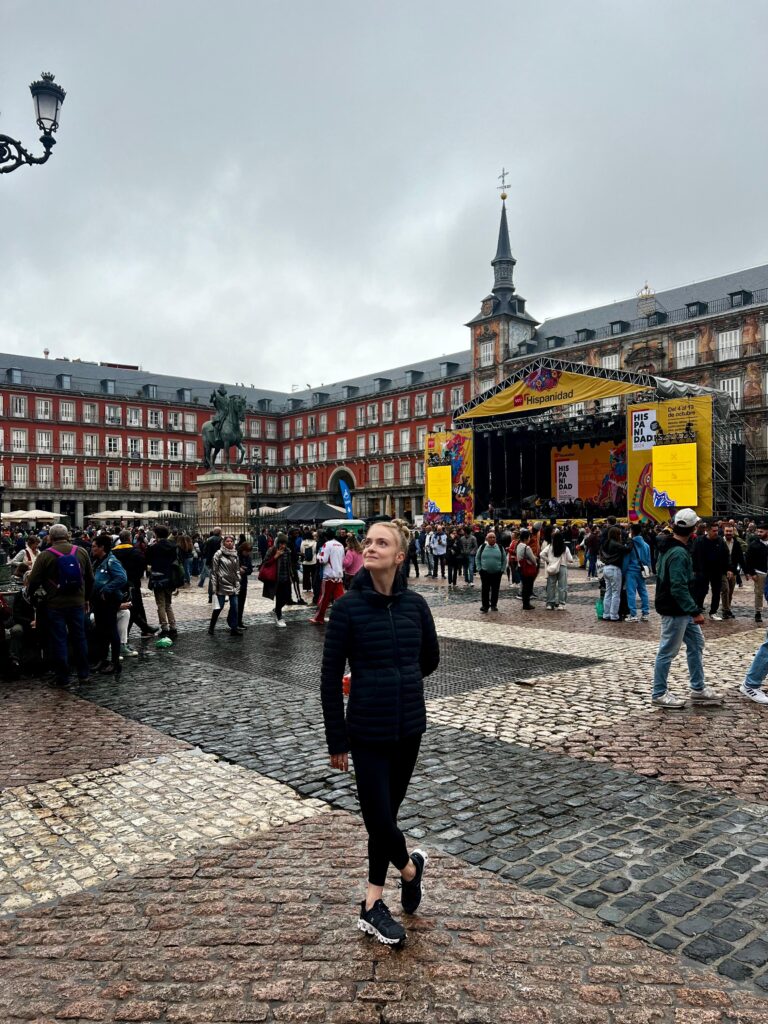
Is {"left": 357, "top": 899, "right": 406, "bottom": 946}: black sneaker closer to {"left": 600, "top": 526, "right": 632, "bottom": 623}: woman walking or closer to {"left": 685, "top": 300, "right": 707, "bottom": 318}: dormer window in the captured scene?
{"left": 600, "top": 526, "right": 632, "bottom": 623}: woman walking

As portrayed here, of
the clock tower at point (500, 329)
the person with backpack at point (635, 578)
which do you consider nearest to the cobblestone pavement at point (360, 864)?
the person with backpack at point (635, 578)

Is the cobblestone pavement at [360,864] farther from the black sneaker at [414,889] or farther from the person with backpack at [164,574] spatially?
the person with backpack at [164,574]

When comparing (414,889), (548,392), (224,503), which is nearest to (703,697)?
(414,889)

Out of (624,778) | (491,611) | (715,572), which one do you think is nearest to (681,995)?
(624,778)

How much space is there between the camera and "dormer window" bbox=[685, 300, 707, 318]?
42500mm

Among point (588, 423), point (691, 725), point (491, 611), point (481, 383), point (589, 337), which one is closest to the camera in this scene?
point (691, 725)

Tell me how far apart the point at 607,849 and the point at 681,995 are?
1.12 meters

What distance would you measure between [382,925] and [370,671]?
998mm

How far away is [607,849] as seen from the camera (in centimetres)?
366

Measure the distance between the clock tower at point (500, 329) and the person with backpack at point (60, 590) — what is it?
44830mm

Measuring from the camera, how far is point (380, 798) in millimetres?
2855

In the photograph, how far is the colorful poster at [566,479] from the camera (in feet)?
122

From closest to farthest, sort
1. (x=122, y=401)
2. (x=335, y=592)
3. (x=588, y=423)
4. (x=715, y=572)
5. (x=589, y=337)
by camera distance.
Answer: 1. (x=715, y=572)
2. (x=335, y=592)
3. (x=588, y=423)
4. (x=589, y=337)
5. (x=122, y=401)

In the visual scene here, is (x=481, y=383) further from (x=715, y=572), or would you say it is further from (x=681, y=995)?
(x=681, y=995)
